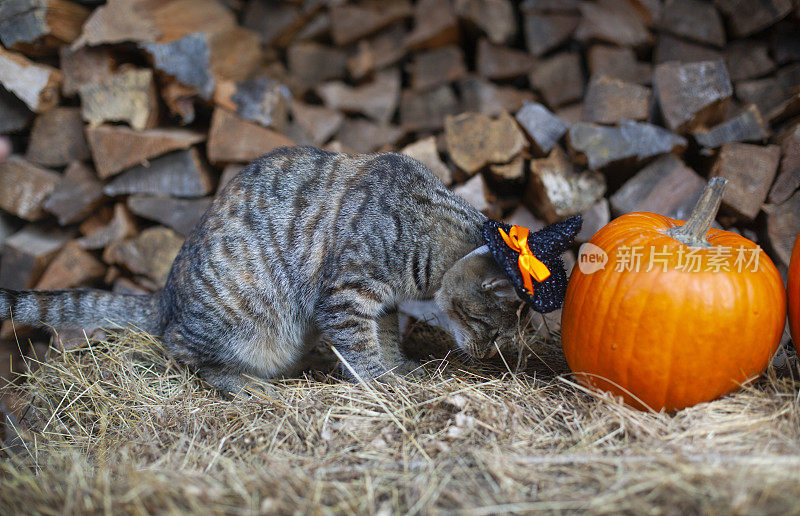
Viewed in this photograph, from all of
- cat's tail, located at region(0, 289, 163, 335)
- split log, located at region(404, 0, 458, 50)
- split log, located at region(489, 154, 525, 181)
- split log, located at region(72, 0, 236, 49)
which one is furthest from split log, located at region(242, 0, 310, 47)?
cat's tail, located at region(0, 289, 163, 335)

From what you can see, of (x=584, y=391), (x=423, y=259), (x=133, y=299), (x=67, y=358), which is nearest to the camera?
(x=584, y=391)

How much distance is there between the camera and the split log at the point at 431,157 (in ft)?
11.1

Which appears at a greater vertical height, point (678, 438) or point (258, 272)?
point (258, 272)

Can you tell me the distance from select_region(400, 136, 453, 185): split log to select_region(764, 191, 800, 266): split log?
5.77 feet

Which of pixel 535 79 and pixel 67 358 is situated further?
pixel 535 79

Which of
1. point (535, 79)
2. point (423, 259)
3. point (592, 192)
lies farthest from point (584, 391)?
point (535, 79)

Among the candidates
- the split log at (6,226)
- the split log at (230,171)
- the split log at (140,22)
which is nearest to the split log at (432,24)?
the split log at (140,22)

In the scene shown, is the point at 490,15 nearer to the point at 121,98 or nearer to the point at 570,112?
the point at 570,112

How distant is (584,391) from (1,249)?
3650mm

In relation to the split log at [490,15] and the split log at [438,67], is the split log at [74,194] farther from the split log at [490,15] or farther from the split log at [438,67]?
the split log at [490,15]

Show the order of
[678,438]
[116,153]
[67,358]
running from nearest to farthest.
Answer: [678,438] → [67,358] → [116,153]

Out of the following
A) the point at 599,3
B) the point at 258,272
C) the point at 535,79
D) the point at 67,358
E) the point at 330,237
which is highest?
the point at 599,3

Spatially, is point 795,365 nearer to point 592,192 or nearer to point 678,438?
point 678,438

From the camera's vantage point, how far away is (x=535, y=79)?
11.7ft
